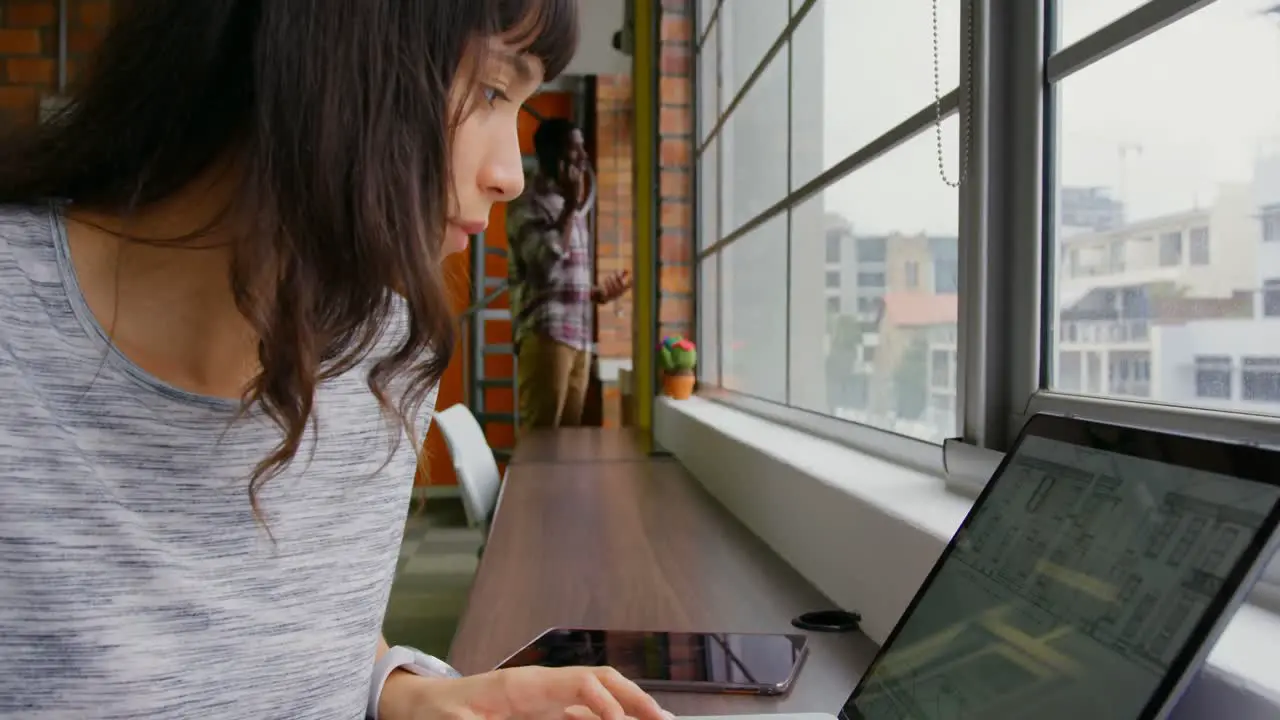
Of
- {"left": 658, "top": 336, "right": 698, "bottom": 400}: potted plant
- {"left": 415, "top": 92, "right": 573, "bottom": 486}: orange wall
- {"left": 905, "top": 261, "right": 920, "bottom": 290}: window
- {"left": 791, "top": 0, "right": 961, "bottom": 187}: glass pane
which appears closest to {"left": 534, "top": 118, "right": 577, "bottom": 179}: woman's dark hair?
{"left": 658, "top": 336, "right": 698, "bottom": 400}: potted plant

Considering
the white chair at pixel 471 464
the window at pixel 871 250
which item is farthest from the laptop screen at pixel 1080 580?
the white chair at pixel 471 464

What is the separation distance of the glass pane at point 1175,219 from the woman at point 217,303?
46 centimetres

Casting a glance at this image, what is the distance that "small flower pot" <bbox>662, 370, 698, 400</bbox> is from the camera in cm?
276

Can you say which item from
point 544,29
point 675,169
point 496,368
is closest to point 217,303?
point 544,29

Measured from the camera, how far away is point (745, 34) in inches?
99.4

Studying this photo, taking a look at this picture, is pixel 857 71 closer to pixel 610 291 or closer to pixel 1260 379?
pixel 1260 379

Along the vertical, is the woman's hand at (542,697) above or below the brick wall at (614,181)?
below

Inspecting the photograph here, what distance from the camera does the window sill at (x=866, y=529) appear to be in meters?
0.49

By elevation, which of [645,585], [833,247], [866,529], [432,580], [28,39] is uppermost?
[28,39]

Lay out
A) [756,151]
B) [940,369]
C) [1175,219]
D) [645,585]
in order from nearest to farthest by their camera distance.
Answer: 1. [1175,219]
2. [645,585]
3. [940,369]
4. [756,151]

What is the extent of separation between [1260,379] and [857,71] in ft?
3.57

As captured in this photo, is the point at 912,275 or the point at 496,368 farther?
the point at 496,368

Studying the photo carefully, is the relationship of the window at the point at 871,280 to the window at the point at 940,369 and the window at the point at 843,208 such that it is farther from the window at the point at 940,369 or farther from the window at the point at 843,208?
the window at the point at 940,369

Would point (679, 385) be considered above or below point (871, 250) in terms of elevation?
below
